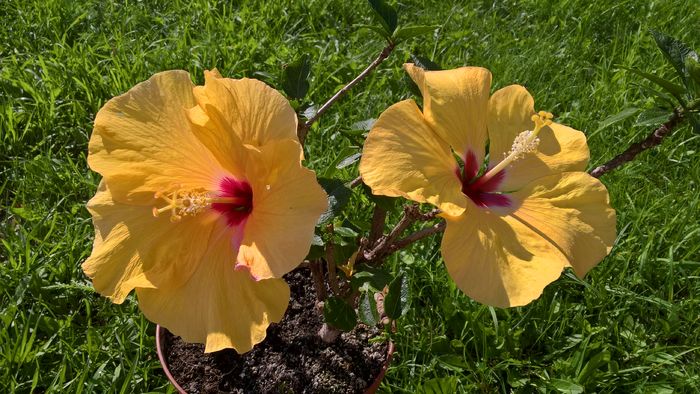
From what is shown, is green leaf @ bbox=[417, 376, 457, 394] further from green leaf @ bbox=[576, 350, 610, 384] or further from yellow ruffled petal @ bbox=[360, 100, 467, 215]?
yellow ruffled petal @ bbox=[360, 100, 467, 215]

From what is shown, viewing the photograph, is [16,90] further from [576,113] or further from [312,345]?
[576,113]

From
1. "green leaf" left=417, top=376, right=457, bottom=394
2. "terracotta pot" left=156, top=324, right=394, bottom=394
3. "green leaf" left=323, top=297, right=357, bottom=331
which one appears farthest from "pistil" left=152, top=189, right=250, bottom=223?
"green leaf" left=417, top=376, right=457, bottom=394

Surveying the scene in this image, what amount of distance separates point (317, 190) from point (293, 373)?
3.12 feet

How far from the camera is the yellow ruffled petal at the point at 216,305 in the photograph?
117 centimetres

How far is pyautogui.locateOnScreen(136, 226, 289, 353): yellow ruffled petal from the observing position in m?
1.17

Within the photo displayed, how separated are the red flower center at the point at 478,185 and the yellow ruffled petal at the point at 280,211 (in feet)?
1.38

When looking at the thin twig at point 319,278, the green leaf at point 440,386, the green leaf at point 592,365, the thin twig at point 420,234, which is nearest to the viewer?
the thin twig at point 420,234

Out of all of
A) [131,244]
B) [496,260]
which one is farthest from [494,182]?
[131,244]

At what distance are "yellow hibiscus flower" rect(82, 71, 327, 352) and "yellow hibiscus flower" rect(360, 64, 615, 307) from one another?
0.21 m

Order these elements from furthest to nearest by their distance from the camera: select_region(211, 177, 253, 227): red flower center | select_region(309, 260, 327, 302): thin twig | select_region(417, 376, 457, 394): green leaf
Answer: select_region(417, 376, 457, 394): green leaf, select_region(309, 260, 327, 302): thin twig, select_region(211, 177, 253, 227): red flower center

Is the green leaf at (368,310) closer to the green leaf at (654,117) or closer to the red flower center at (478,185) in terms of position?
the red flower center at (478,185)

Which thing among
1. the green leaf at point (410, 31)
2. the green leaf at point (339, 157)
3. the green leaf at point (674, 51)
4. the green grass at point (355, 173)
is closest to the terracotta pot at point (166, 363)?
the green grass at point (355, 173)

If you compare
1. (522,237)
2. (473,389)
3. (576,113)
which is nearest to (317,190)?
(522,237)

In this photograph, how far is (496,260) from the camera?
3.79ft
